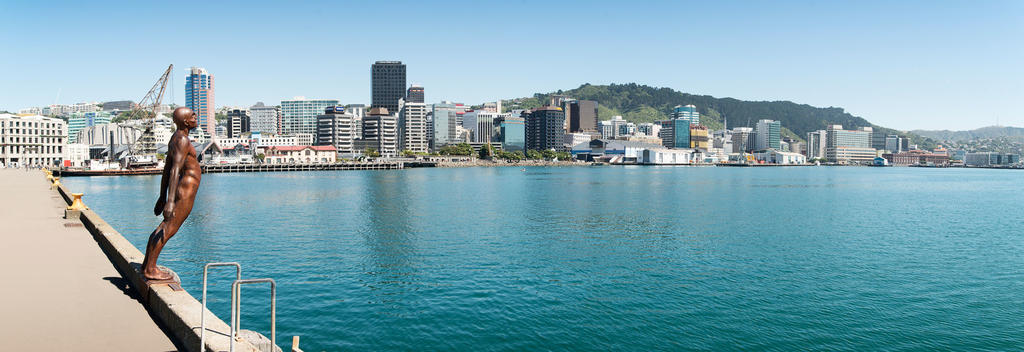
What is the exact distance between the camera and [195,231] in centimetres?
3772

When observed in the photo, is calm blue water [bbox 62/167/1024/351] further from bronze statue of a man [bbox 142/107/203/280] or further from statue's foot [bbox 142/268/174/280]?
bronze statue of a man [bbox 142/107/203/280]

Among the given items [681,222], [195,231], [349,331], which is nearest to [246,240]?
[195,231]

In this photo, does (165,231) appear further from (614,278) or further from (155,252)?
(614,278)

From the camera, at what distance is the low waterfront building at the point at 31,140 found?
146 metres

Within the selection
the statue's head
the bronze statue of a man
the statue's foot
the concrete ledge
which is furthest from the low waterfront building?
the bronze statue of a man

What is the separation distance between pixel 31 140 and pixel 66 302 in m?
175

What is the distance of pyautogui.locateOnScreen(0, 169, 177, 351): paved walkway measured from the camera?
421 inches

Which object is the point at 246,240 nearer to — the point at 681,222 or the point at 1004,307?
the point at 681,222

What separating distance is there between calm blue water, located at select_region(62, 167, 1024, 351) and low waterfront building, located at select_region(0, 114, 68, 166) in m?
129

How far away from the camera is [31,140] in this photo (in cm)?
15162

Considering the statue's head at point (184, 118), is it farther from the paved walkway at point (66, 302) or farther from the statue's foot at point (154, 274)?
the paved walkway at point (66, 302)

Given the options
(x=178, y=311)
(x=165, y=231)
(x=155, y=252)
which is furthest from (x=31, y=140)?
(x=178, y=311)

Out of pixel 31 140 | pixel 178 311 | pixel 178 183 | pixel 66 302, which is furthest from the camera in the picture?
pixel 31 140

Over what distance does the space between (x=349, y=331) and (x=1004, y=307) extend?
20974 millimetres
